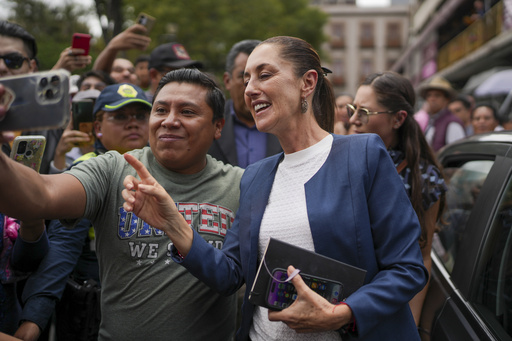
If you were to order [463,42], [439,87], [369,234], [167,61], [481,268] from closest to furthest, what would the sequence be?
[369,234], [481,268], [167,61], [439,87], [463,42]

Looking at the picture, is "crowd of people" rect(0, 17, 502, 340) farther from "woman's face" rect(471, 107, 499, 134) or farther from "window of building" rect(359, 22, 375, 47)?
"window of building" rect(359, 22, 375, 47)

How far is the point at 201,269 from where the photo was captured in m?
1.81

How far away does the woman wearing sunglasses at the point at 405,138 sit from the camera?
104 inches

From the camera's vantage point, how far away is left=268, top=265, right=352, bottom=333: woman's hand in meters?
1.58

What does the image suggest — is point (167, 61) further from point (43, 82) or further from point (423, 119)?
point (423, 119)

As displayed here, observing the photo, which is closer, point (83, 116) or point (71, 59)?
point (83, 116)

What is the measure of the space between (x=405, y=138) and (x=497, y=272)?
0.92m

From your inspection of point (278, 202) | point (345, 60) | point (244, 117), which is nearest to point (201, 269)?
point (278, 202)

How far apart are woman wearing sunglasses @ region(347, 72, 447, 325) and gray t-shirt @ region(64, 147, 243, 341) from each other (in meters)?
1.08

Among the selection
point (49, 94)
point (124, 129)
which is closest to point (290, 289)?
point (49, 94)

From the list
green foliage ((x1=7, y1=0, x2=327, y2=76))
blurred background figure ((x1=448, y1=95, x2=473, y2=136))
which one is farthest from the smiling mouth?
green foliage ((x1=7, y1=0, x2=327, y2=76))

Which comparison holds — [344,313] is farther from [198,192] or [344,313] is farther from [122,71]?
[122,71]

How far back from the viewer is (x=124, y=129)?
2910 millimetres

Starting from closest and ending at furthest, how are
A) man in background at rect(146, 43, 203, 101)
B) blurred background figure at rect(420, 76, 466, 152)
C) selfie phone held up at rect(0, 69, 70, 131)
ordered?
1. selfie phone held up at rect(0, 69, 70, 131)
2. man in background at rect(146, 43, 203, 101)
3. blurred background figure at rect(420, 76, 466, 152)
